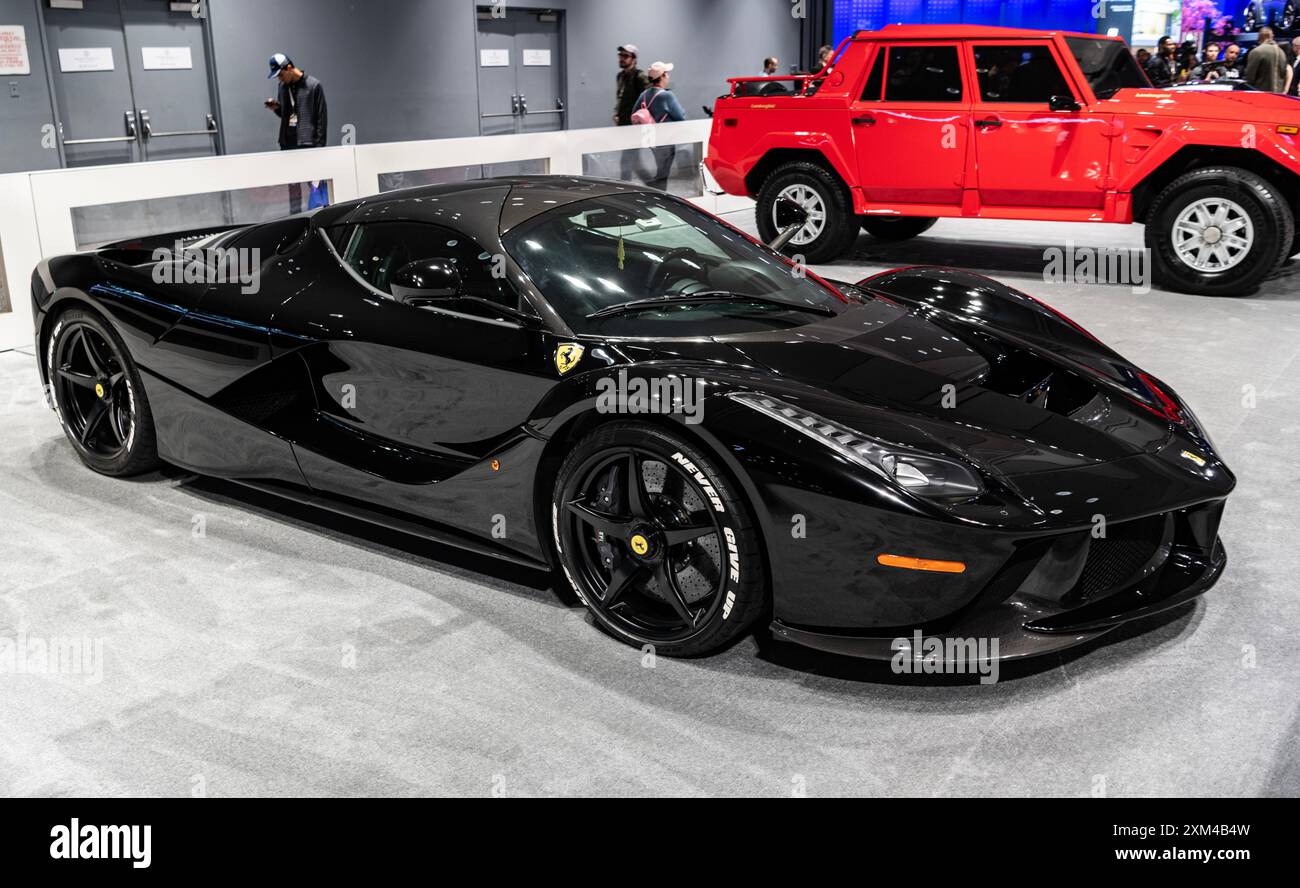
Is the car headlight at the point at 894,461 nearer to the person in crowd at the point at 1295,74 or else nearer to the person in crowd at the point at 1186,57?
the person in crowd at the point at 1295,74

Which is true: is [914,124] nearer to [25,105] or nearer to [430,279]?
[430,279]

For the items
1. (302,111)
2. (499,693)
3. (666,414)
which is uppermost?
(302,111)

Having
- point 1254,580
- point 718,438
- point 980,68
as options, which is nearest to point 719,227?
point 718,438

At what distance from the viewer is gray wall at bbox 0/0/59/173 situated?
10039 millimetres

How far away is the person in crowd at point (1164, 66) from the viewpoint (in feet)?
48.6

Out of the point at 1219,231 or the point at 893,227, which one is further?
the point at 893,227

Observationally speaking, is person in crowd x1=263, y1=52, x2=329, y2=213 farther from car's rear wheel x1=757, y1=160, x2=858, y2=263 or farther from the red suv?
car's rear wheel x1=757, y1=160, x2=858, y2=263

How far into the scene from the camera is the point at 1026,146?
8.32 metres

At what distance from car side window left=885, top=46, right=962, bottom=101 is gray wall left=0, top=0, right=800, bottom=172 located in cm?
683

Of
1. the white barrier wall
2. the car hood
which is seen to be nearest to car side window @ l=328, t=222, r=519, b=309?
the car hood

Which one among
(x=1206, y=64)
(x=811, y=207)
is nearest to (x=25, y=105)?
(x=811, y=207)

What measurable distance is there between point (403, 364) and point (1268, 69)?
1304 centimetres

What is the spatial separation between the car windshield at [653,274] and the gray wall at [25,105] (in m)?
8.37
